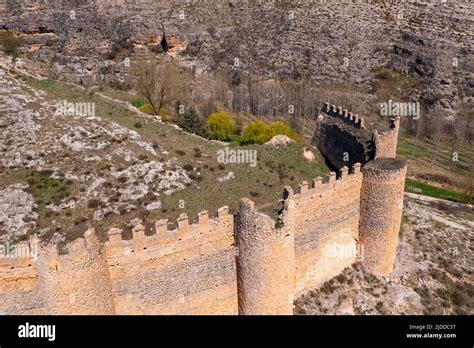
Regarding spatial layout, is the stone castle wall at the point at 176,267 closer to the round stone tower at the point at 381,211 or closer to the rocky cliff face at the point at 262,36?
the round stone tower at the point at 381,211

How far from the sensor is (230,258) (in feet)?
73.3

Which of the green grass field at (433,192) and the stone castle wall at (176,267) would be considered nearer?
the stone castle wall at (176,267)

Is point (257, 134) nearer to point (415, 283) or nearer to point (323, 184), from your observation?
point (415, 283)

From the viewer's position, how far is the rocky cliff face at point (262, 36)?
72750 mm

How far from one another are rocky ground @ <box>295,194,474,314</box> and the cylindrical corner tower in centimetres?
333

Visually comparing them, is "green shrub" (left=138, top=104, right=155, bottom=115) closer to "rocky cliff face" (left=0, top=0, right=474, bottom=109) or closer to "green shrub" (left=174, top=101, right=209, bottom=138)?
"green shrub" (left=174, top=101, right=209, bottom=138)

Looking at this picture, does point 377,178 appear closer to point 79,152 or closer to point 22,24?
point 79,152

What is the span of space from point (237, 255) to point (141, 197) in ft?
55.8

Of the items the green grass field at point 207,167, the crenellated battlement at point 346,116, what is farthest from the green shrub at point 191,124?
the crenellated battlement at point 346,116

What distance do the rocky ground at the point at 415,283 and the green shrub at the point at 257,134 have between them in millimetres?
24222

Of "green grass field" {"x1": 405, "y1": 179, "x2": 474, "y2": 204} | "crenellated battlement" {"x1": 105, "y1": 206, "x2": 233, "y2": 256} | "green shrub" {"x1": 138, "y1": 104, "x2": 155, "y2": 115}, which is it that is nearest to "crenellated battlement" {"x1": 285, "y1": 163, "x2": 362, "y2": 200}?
"crenellated battlement" {"x1": 105, "y1": 206, "x2": 233, "y2": 256}

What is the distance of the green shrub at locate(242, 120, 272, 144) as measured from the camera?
2207 inches
